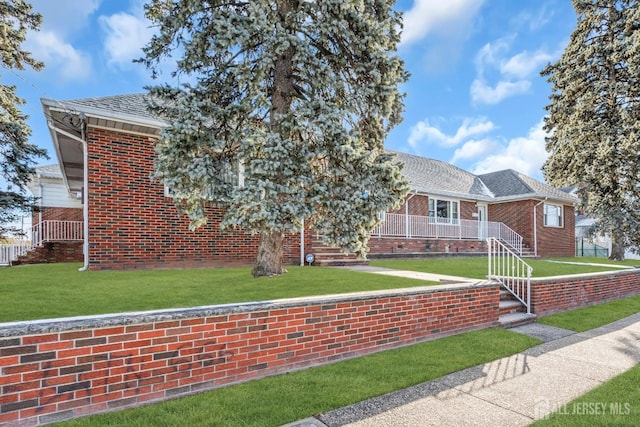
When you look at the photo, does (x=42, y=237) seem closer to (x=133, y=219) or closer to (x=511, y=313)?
(x=133, y=219)

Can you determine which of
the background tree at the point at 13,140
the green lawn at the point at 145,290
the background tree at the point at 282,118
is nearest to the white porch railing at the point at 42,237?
the background tree at the point at 13,140

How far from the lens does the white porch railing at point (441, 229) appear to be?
14570 mm

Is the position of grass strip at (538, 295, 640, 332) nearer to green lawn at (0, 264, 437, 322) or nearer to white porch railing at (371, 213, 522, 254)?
green lawn at (0, 264, 437, 322)

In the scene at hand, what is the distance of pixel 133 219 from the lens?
8.29 m

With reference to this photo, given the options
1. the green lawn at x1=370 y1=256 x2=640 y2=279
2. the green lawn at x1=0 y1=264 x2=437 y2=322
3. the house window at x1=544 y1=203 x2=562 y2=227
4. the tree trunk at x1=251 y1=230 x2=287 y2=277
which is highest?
the house window at x1=544 y1=203 x2=562 y2=227

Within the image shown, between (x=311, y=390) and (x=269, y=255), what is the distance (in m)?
3.79

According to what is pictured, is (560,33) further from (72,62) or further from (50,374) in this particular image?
(50,374)

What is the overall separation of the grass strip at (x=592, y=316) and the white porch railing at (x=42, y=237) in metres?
15.6

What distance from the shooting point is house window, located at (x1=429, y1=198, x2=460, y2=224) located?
1761 centimetres

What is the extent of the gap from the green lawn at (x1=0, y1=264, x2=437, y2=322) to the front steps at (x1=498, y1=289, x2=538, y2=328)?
5.44 ft

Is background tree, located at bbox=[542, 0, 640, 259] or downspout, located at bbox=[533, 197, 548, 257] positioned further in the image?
downspout, located at bbox=[533, 197, 548, 257]

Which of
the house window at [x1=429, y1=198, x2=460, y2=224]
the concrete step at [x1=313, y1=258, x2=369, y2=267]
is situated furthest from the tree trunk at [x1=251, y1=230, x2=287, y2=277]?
the house window at [x1=429, y1=198, x2=460, y2=224]

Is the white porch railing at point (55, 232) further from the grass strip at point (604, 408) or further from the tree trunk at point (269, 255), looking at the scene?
the grass strip at point (604, 408)

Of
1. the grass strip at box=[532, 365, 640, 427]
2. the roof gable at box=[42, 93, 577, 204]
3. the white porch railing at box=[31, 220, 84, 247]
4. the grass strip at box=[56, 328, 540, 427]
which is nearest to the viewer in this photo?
the grass strip at box=[56, 328, 540, 427]
